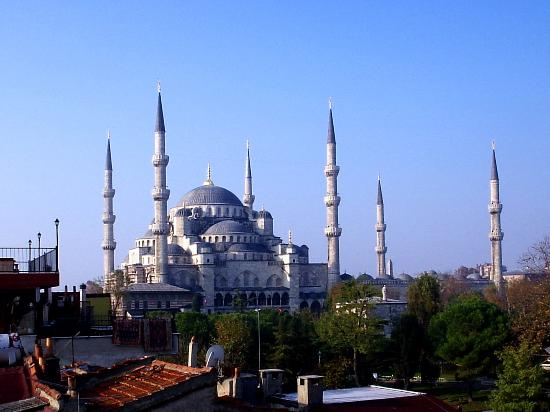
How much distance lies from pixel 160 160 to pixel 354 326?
125 feet

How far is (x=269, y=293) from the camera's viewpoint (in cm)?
8188

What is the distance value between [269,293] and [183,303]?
1081cm

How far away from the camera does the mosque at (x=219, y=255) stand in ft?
242

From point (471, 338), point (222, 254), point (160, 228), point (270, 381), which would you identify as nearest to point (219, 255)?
point (222, 254)

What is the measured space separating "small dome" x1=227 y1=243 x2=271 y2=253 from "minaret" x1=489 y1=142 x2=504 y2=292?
71.2ft

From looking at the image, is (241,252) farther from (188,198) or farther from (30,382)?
(30,382)

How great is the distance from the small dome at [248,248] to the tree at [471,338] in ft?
142

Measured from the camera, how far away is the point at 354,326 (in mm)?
A: 37156

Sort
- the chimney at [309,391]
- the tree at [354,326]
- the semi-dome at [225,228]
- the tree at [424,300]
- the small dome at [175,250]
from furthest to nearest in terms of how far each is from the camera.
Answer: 1. the semi-dome at [225,228]
2. the small dome at [175,250]
3. the tree at [424,300]
4. the tree at [354,326]
5. the chimney at [309,391]

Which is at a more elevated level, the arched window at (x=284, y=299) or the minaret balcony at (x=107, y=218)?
the minaret balcony at (x=107, y=218)

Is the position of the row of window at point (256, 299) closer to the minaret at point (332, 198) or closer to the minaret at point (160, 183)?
the minaret at point (332, 198)

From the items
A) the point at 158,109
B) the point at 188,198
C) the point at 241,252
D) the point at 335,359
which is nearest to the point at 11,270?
the point at 335,359

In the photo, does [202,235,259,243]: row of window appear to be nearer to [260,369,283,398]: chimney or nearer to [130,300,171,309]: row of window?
[130,300,171,309]: row of window

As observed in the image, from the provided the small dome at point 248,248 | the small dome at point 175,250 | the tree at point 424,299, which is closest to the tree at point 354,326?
the tree at point 424,299
